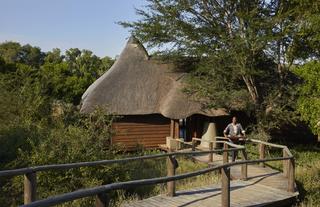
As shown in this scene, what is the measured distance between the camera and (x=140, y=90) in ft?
77.7

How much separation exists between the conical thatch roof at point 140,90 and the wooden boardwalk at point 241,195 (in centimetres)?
1045

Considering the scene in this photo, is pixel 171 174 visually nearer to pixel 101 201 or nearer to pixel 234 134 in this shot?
pixel 101 201

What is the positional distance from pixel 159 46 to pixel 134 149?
5.28m

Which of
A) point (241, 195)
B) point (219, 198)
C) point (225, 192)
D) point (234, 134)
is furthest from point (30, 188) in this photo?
point (234, 134)

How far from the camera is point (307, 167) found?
49.6ft

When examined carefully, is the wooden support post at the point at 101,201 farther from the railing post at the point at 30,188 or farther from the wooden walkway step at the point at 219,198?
the wooden walkway step at the point at 219,198

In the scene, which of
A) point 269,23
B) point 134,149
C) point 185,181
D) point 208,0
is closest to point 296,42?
point 269,23

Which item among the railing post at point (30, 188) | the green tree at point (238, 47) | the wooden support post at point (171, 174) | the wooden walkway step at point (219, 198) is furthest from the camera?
the green tree at point (238, 47)

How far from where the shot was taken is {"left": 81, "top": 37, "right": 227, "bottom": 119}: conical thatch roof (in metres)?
22.1

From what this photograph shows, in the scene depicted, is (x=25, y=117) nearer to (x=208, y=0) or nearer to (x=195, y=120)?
(x=195, y=120)

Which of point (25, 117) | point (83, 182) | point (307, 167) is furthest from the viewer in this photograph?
point (25, 117)

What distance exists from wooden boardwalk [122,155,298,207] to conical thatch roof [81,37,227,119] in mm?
10452

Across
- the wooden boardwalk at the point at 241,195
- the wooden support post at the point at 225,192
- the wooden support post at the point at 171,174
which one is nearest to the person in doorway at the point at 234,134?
the wooden boardwalk at the point at 241,195

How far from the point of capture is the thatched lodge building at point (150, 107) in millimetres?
22000
